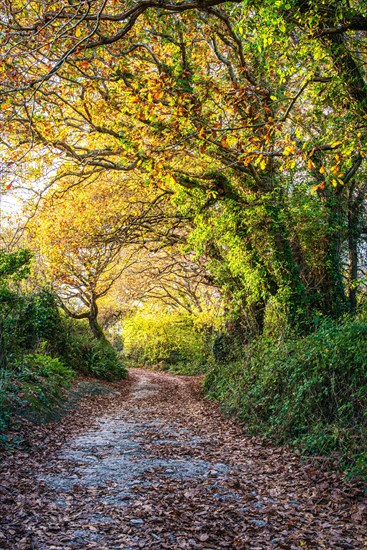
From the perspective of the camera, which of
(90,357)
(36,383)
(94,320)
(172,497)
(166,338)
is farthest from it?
(166,338)

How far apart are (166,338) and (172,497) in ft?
78.7

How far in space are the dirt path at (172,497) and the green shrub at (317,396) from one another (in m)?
0.44

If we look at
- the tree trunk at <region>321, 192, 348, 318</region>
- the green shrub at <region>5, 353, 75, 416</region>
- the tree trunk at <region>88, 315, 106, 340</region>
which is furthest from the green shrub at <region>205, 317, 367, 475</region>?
the tree trunk at <region>88, 315, 106, 340</region>

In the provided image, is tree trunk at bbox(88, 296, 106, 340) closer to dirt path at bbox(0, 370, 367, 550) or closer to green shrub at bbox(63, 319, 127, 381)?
green shrub at bbox(63, 319, 127, 381)

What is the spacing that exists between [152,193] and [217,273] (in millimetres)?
3460

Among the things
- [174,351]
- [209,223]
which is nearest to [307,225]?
[209,223]

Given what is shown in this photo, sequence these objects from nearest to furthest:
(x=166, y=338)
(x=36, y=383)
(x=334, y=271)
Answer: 1. (x=36, y=383)
2. (x=334, y=271)
3. (x=166, y=338)

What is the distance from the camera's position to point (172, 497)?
17.4ft

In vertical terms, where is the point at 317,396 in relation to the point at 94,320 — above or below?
below

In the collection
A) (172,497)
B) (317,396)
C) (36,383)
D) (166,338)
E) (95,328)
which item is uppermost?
Result: (95,328)

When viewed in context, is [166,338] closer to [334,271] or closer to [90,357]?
[90,357]

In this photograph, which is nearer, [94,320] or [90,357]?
[90,357]

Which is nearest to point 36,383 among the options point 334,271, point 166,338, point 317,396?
point 317,396

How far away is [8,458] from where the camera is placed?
643 centimetres
